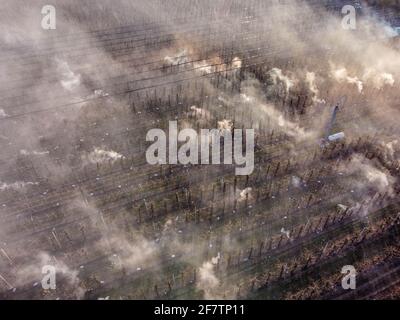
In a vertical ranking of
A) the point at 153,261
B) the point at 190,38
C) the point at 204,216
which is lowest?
the point at 153,261

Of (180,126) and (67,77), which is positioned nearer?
(180,126)

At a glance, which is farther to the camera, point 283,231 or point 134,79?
point 134,79

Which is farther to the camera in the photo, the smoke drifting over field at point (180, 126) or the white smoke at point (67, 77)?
the white smoke at point (67, 77)

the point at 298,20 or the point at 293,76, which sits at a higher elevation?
the point at 298,20

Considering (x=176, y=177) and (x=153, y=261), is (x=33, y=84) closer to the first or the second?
(x=176, y=177)

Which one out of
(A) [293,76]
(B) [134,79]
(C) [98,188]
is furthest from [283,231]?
(B) [134,79]

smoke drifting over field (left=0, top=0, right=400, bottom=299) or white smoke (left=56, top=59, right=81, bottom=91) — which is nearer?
smoke drifting over field (left=0, top=0, right=400, bottom=299)

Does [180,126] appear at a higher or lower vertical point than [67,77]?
lower

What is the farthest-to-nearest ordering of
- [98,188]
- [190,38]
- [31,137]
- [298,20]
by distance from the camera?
[298,20]
[190,38]
[31,137]
[98,188]
